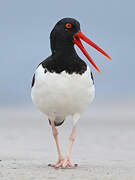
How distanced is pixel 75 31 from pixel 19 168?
137 inches

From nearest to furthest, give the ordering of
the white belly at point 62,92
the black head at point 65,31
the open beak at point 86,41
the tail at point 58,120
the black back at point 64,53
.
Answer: the white belly at point 62,92 → the black back at point 64,53 → the black head at point 65,31 → the open beak at point 86,41 → the tail at point 58,120

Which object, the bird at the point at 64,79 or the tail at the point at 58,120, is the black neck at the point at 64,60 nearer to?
the bird at the point at 64,79

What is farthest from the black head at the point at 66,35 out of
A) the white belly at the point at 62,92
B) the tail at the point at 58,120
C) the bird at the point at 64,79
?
the tail at the point at 58,120

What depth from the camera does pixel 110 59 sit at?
1194 centimetres

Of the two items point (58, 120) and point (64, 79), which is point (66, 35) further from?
point (58, 120)

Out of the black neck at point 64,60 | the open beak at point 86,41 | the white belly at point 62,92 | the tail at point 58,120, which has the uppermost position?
the open beak at point 86,41

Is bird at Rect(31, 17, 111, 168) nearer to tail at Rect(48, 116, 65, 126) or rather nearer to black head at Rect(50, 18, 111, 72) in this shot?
black head at Rect(50, 18, 111, 72)

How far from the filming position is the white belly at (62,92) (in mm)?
11336

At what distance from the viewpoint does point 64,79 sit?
11.3m

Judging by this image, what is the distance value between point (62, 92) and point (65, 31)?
1.46 m

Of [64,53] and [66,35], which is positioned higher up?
[66,35]

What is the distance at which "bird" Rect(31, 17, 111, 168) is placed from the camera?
11.4 metres

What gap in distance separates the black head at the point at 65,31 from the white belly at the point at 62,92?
75 centimetres

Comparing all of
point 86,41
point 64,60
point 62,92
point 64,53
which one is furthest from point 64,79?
point 86,41
